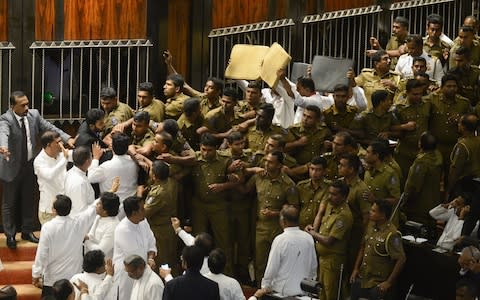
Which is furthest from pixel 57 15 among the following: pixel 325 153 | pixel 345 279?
pixel 345 279

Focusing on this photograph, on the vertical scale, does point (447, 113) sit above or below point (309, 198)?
above

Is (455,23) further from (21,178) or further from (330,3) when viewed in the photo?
(21,178)

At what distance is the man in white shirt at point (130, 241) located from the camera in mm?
14828

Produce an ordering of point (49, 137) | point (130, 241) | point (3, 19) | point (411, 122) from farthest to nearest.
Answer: point (3, 19), point (411, 122), point (49, 137), point (130, 241)

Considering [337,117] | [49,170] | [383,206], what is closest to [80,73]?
[49,170]

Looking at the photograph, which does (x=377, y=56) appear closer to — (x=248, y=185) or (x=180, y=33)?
(x=180, y=33)

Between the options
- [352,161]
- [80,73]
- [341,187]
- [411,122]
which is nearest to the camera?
[341,187]

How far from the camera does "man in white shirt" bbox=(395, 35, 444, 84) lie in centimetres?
1867

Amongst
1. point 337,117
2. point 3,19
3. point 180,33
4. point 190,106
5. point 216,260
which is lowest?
point 216,260

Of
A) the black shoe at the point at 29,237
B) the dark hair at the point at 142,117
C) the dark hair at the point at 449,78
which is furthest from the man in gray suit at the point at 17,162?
the dark hair at the point at 449,78

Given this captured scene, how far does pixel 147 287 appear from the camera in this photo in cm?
1431

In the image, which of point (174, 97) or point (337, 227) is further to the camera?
point (174, 97)

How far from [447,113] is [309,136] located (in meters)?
1.83

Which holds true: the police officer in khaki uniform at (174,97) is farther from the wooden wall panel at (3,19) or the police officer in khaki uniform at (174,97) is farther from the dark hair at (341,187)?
the dark hair at (341,187)
